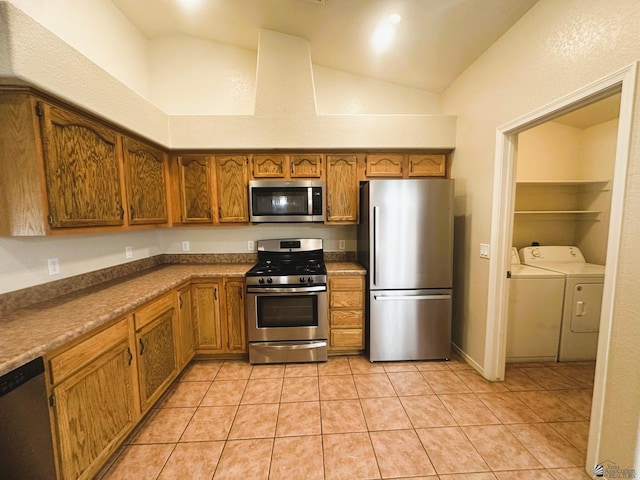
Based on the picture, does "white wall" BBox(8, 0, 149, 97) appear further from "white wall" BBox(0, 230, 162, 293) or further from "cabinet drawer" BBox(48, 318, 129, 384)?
"cabinet drawer" BBox(48, 318, 129, 384)

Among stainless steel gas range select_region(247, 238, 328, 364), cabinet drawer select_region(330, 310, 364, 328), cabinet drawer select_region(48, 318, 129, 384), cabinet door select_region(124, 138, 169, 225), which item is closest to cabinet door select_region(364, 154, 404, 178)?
stainless steel gas range select_region(247, 238, 328, 364)

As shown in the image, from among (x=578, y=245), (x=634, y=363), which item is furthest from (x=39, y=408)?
(x=578, y=245)

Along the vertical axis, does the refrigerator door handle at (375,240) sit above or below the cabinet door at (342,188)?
below

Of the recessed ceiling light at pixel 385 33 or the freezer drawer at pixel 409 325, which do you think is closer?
the recessed ceiling light at pixel 385 33

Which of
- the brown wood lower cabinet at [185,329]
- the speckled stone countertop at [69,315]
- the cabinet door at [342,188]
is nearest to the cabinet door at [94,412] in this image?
the speckled stone countertop at [69,315]

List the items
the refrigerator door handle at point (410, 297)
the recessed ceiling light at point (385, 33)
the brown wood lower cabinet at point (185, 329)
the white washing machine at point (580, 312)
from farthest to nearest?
the refrigerator door handle at point (410, 297), the white washing machine at point (580, 312), the brown wood lower cabinet at point (185, 329), the recessed ceiling light at point (385, 33)

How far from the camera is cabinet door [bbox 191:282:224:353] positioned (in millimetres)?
2619

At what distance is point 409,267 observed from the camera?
2.56m

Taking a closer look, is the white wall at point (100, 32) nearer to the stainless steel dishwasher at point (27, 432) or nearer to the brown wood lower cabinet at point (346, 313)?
the stainless steel dishwasher at point (27, 432)

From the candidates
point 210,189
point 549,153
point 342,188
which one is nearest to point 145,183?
point 210,189

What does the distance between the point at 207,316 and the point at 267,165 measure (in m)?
1.74

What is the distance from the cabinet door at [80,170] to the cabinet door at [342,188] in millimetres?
1937

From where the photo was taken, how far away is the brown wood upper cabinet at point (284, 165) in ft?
9.32

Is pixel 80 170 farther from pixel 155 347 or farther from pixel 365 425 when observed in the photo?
pixel 365 425
